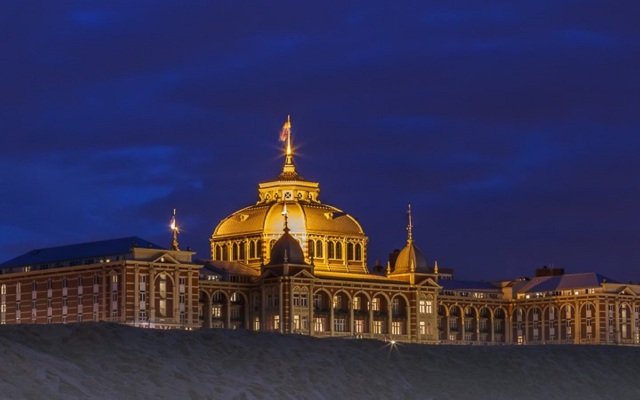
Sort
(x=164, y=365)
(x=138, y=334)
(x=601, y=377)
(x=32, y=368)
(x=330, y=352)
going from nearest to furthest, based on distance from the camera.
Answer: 1. (x=32, y=368)
2. (x=164, y=365)
3. (x=138, y=334)
4. (x=330, y=352)
5. (x=601, y=377)

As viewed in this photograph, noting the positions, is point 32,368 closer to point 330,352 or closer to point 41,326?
point 41,326

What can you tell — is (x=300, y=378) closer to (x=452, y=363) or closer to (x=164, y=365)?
(x=164, y=365)

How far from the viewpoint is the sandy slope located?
94.4m

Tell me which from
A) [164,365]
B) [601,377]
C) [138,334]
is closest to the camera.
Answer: [164,365]

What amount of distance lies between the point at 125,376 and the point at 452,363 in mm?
31896

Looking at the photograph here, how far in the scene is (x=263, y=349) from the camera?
367ft

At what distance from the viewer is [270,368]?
10712 centimetres

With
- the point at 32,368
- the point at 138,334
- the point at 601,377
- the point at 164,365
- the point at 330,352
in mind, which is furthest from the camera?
the point at 601,377

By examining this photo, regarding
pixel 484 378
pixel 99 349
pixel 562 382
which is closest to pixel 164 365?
pixel 99 349

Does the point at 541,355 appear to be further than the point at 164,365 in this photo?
Yes

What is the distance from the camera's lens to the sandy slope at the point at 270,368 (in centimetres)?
9444

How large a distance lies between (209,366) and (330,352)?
13.8m

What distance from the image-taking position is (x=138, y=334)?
108438mm

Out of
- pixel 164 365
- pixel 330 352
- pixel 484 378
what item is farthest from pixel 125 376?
Result: pixel 484 378
